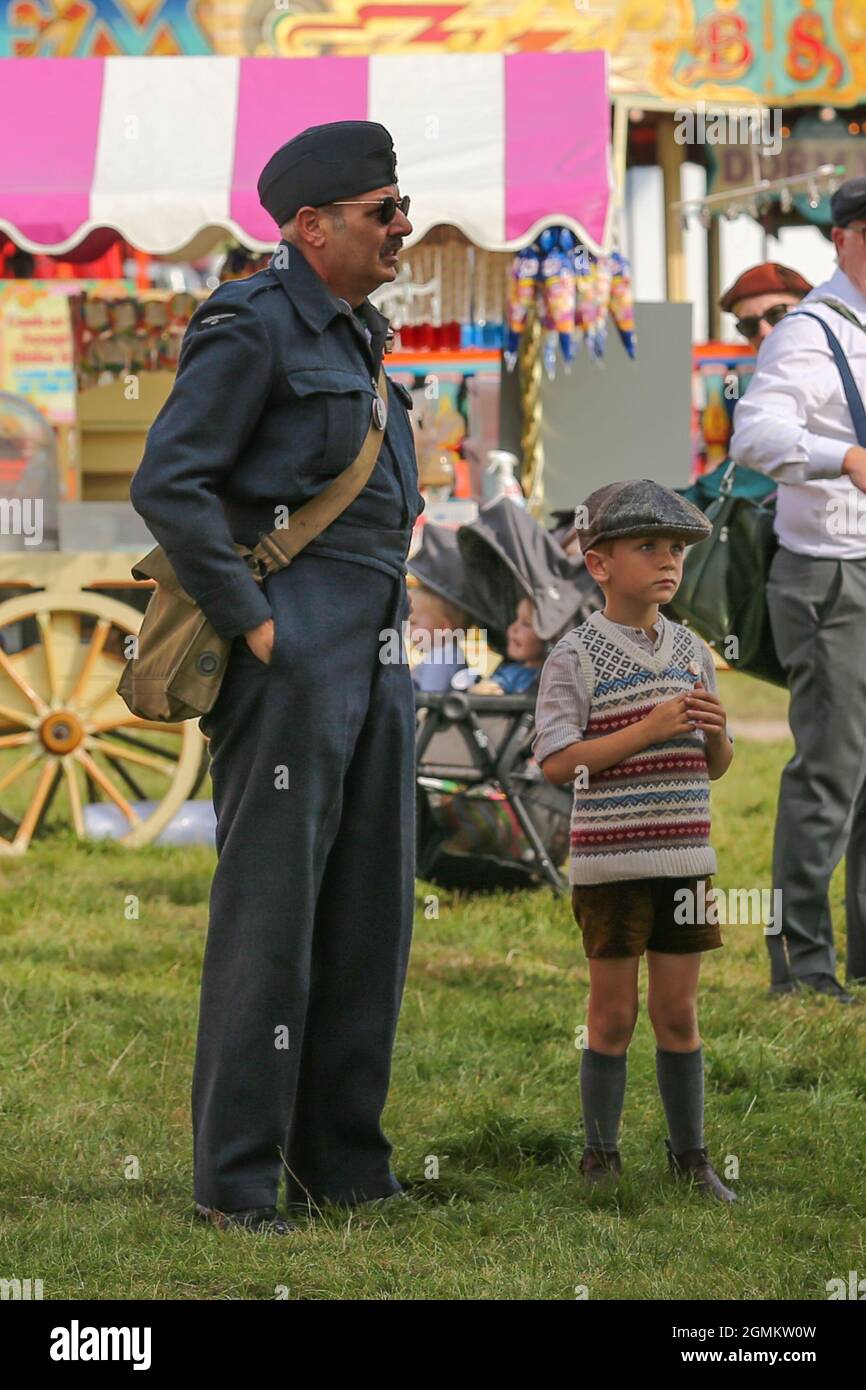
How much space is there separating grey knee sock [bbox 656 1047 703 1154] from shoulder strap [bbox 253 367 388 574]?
48.2 inches

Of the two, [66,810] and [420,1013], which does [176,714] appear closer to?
[420,1013]

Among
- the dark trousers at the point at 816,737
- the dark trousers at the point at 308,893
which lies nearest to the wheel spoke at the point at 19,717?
the dark trousers at the point at 816,737

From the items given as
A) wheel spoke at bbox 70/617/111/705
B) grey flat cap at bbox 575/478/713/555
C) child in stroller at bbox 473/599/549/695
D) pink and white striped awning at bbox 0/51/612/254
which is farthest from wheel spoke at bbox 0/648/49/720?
A: grey flat cap at bbox 575/478/713/555

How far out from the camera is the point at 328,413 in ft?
11.8

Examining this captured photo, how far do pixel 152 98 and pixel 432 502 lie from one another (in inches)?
103

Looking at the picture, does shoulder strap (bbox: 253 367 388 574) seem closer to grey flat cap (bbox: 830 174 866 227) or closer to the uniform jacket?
the uniform jacket

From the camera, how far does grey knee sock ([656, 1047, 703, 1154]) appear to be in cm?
393

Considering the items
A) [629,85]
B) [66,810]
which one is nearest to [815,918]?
[66,810]

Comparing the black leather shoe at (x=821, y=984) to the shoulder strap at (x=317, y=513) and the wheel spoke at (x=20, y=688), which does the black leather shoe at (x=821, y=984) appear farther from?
the wheel spoke at (x=20, y=688)

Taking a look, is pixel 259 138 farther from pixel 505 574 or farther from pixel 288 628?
pixel 288 628

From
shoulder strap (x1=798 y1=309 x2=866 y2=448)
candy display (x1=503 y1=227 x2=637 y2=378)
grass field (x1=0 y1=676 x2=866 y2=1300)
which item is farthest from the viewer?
candy display (x1=503 y1=227 x2=637 y2=378)

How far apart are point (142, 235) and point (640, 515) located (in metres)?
5.55

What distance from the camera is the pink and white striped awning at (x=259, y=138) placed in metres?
8.83

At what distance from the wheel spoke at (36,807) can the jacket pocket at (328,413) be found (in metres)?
4.52
